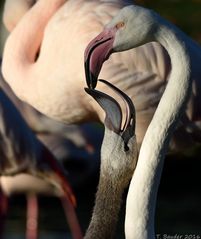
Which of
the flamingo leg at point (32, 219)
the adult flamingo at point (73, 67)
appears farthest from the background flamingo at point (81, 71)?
the flamingo leg at point (32, 219)

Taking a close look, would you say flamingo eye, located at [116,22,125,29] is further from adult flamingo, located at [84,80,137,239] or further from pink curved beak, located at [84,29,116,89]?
adult flamingo, located at [84,80,137,239]

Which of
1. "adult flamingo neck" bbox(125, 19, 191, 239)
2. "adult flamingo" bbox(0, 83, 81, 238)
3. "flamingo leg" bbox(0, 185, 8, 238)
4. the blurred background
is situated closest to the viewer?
"adult flamingo neck" bbox(125, 19, 191, 239)

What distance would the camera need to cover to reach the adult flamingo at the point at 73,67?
19.2 ft

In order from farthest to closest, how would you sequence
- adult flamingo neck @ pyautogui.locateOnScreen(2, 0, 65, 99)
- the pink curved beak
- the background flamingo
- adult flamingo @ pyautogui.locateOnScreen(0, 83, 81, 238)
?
adult flamingo @ pyautogui.locateOnScreen(0, 83, 81, 238) < adult flamingo neck @ pyautogui.locateOnScreen(2, 0, 65, 99) < the background flamingo < the pink curved beak

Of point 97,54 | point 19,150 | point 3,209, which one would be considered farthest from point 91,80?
point 3,209

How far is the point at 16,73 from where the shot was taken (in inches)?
251

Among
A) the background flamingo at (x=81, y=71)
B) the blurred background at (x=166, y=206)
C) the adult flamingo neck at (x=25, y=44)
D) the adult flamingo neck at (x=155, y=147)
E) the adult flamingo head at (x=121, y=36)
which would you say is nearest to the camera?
the adult flamingo neck at (x=155, y=147)

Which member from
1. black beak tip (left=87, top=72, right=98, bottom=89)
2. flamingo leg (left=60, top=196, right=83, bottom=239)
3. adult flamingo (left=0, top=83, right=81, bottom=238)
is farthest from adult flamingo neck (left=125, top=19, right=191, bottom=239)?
flamingo leg (left=60, top=196, right=83, bottom=239)

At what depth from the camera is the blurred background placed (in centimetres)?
843

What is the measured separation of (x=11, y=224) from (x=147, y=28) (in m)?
5.21

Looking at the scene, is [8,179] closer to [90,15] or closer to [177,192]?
[177,192]

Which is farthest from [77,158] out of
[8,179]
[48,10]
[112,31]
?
[112,31]

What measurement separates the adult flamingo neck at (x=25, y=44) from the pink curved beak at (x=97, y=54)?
222cm

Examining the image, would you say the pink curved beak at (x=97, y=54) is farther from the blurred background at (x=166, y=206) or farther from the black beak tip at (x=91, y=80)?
the blurred background at (x=166, y=206)
